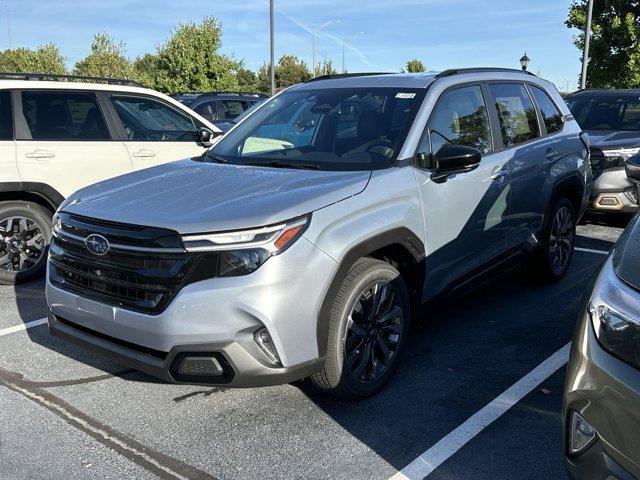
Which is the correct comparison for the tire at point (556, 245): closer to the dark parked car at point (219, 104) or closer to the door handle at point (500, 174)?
the door handle at point (500, 174)

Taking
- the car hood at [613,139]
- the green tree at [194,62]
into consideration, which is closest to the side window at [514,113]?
the car hood at [613,139]

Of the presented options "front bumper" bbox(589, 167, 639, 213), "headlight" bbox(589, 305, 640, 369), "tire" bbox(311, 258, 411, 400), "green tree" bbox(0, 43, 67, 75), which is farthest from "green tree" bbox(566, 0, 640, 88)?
"green tree" bbox(0, 43, 67, 75)

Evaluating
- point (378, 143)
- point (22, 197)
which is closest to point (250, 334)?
point (378, 143)

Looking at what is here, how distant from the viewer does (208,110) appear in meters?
14.5

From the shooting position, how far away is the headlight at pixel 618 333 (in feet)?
6.45

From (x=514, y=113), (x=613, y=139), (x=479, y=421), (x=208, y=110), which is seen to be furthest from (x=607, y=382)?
(x=208, y=110)

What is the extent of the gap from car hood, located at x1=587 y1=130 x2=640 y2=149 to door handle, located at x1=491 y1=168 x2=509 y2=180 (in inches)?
158

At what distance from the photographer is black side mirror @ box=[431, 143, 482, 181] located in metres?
3.72

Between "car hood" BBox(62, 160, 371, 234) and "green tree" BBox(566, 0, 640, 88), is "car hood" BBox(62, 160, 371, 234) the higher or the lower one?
the lower one

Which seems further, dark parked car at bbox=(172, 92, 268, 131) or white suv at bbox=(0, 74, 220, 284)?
dark parked car at bbox=(172, 92, 268, 131)

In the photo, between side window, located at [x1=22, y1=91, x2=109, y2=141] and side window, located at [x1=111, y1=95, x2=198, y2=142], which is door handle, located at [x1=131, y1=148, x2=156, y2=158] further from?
side window, located at [x1=22, y1=91, x2=109, y2=141]

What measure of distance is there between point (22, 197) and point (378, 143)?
366 cm

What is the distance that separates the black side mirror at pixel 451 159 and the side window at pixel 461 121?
5.4 inches

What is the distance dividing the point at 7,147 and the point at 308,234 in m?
3.89
